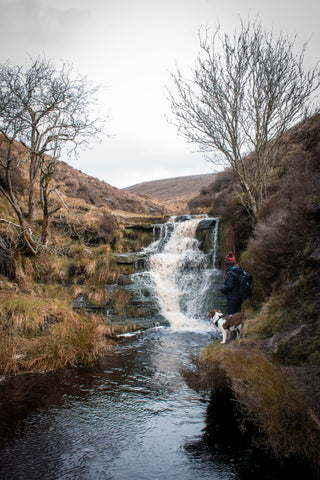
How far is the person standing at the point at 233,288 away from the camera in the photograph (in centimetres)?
689

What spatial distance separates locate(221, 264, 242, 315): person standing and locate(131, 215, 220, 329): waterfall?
393cm

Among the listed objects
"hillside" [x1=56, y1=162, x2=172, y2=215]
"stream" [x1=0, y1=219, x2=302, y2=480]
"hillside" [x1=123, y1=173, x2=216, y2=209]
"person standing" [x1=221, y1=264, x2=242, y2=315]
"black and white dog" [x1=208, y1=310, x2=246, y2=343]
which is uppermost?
"hillside" [x1=123, y1=173, x2=216, y2=209]

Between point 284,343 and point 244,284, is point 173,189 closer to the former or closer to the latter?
point 244,284

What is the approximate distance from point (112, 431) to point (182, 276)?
31.3ft

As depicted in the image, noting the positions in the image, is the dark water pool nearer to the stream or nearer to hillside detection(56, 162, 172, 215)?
the stream

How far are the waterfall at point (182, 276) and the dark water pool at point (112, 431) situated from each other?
5108mm

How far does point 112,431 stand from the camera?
13.3ft

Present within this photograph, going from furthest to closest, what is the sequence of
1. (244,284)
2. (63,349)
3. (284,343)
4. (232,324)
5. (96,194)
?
(96,194) < (244,284) < (63,349) < (232,324) < (284,343)

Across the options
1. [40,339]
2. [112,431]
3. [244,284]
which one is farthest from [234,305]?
[40,339]

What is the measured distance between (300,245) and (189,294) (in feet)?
24.1

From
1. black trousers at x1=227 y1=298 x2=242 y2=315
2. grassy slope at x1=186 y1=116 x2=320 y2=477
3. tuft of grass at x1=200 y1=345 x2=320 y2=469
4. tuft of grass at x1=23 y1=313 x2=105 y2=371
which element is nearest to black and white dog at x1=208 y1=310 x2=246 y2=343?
grassy slope at x1=186 y1=116 x2=320 y2=477

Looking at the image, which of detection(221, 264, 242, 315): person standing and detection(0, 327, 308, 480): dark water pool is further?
detection(221, 264, 242, 315): person standing

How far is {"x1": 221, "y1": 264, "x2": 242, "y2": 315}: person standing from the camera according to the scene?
6.89m

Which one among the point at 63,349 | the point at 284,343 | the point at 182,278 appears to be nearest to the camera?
the point at 284,343
